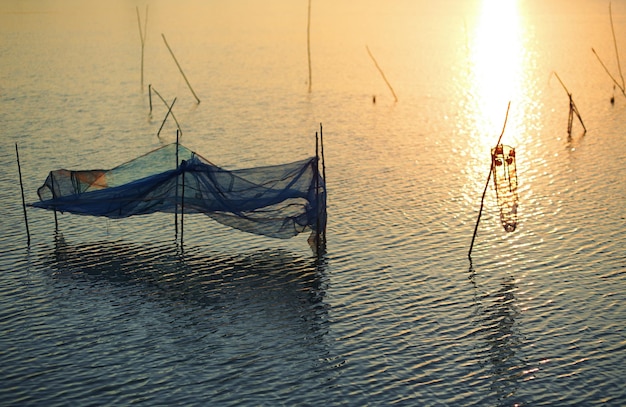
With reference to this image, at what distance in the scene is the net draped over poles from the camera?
50.8 feet

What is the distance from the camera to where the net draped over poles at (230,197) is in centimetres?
1548

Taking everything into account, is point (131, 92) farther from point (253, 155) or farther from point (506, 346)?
point (506, 346)

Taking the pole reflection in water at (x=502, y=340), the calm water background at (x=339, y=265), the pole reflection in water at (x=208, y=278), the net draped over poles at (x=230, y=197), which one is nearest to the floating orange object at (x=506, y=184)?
the calm water background at (x=339, y=265)

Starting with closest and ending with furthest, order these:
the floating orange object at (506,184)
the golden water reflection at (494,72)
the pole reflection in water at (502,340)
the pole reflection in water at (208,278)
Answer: the pole reflection in water at (502,340) < the pole reflection in water at (208,278) < the floating orange object at (506,184) < the golden water reflection at (494,72)

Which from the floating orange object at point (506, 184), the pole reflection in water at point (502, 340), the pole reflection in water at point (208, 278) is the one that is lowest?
the pole reflection in water at point (502, 340)

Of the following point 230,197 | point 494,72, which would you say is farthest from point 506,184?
point 494,72

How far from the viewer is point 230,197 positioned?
15.5m

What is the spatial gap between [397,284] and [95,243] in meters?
5.65

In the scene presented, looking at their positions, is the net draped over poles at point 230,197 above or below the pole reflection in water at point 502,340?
above

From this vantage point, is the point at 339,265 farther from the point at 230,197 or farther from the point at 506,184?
the point at 506,184

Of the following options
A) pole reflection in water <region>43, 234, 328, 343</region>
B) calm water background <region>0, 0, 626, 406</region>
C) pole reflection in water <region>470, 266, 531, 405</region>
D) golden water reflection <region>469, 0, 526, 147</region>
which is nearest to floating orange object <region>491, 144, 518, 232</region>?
calm water background <region>0, 0, 626, 406</region>

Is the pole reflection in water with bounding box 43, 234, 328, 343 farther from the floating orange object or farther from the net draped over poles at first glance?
the floating orange object

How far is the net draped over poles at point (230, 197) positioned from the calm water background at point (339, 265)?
0.69 m

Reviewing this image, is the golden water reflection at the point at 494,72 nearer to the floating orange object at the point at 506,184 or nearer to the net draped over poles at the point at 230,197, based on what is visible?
the floating orange object at the point at 506,184
